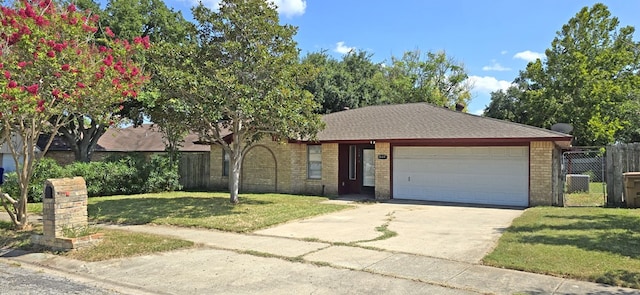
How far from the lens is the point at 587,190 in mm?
18859

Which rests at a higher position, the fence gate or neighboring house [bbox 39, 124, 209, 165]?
neighboring house [bbox 39, 124, 209, 165]

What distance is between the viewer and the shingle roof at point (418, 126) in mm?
15297

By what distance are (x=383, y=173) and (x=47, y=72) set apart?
38.6ft

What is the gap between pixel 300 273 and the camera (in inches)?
263

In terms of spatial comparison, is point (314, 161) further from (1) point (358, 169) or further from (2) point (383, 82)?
(2) point (383, 82)

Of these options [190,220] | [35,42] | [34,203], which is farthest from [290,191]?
[35,42]

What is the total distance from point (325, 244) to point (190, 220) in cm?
444

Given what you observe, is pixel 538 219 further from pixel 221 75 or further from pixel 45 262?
pixel 45 262

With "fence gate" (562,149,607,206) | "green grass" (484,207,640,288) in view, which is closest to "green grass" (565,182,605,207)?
"fence gate" (562,149,607,206)

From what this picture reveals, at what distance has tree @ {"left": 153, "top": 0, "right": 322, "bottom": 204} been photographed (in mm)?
12297

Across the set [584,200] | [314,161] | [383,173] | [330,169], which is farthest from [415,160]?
[584,200]

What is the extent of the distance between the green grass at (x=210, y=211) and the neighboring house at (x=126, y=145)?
47.2ft

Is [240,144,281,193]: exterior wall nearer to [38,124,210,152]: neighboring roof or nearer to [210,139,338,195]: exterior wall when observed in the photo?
[210,139,338,195]: exterior wall

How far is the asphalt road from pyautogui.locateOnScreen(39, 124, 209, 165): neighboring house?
2293cm
